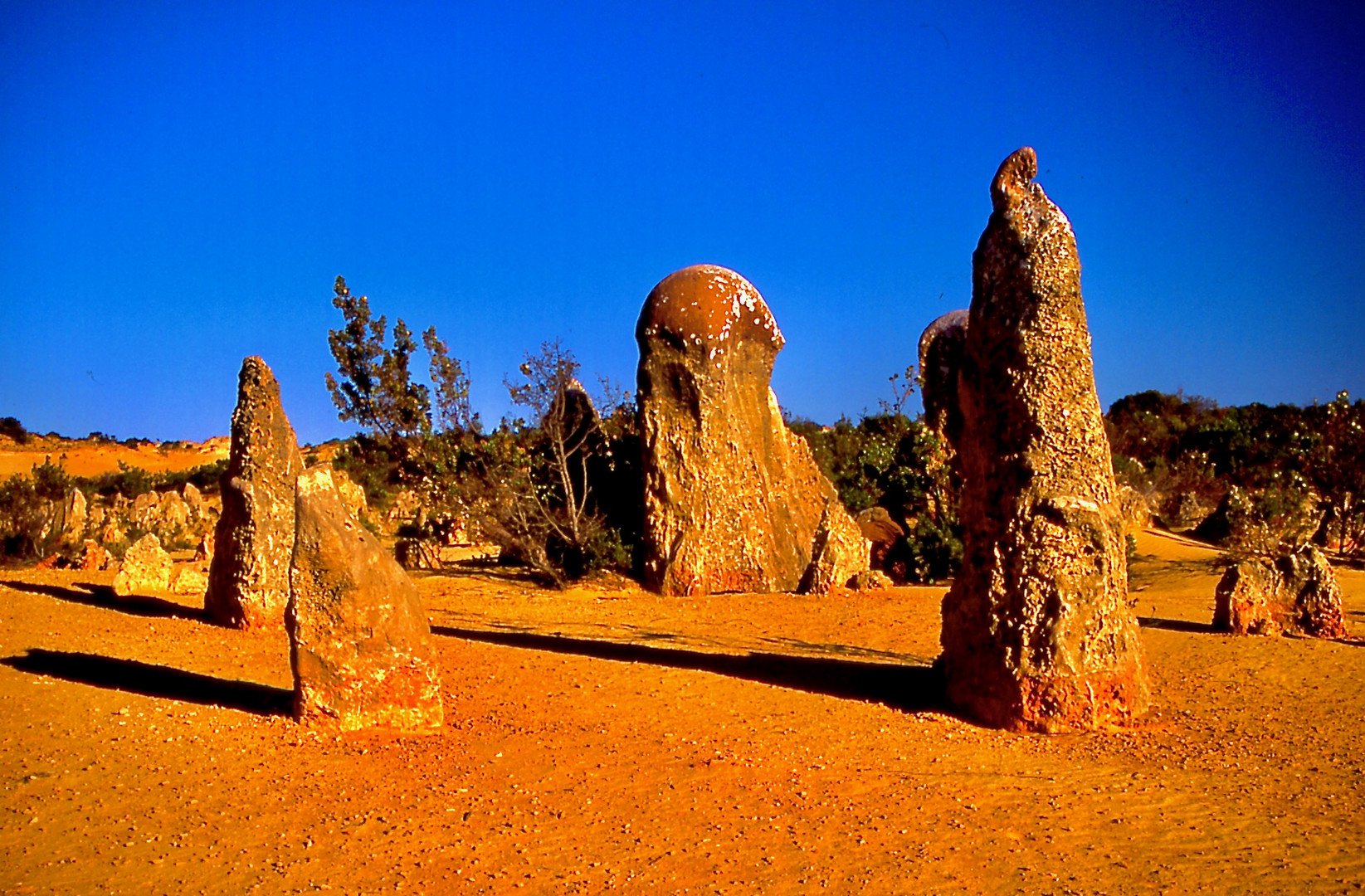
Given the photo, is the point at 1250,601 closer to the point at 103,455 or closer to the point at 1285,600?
the point at 1285,600

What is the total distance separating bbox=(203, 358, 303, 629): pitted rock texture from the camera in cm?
920

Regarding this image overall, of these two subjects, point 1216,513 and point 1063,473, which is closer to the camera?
point 1063,473

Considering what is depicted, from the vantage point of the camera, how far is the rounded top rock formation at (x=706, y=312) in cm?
1273

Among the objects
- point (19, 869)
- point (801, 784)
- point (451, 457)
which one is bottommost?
point (19, 869)

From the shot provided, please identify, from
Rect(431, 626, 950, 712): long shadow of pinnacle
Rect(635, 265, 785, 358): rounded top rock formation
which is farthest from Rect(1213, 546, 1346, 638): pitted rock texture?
Rect(635, 265, 785, 358): rounded top rock formation

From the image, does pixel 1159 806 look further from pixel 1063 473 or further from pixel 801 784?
pixel 1063 473

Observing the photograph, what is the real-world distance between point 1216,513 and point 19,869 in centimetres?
1861

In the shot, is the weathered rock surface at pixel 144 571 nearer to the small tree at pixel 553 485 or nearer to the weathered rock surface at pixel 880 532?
the small tree at pixel 553 485

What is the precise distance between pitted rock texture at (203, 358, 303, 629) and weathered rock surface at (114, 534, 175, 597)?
7.55 ft

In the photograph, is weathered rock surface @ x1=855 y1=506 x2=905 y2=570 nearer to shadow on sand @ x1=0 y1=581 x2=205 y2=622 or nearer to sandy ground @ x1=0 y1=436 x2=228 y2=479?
shadow on sand @ x1=0 y1=581 x2=205 y2=622

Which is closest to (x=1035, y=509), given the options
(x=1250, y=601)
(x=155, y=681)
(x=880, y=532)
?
(x=1250, y=601)

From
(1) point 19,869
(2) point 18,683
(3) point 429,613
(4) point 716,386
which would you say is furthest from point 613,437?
(1) point 19,869

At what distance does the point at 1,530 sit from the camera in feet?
55.9

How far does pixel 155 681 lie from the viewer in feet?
23.8
